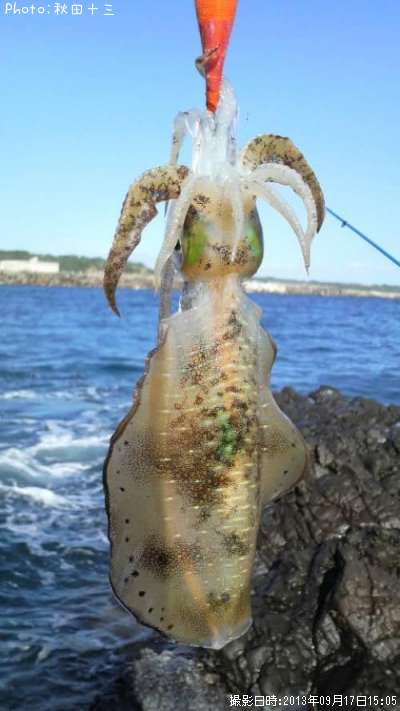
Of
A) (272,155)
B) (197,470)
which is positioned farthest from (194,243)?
(197,470)

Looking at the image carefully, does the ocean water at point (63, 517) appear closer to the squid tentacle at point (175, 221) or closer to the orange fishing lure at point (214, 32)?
the squid tentacle at point (175, 221)

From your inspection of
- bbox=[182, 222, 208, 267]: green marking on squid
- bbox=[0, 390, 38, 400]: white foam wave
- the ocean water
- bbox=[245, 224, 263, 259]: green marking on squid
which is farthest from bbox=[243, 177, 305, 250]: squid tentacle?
bbox=[0, 390, 38, 400]: white foam wave

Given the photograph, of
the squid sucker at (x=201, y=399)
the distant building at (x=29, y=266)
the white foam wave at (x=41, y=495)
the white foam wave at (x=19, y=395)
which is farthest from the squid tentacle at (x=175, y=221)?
the distant building at (x=29, y=266)

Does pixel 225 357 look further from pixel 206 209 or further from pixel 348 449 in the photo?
pixel 348 449

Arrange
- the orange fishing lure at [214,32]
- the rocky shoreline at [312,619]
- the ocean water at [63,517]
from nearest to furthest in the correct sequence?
the orange fishing lure at [214,32] → the rocky shoreline at [312,619] → the ocean water at [63,517]

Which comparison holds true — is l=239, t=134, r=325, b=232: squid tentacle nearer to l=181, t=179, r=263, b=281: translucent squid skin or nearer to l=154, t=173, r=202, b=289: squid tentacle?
l=181, t=179, r=263, b=281: translucent squid skin

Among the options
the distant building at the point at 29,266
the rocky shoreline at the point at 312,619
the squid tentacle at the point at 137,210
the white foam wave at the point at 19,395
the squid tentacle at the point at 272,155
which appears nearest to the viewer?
the squid tentacle at the point at 137,210

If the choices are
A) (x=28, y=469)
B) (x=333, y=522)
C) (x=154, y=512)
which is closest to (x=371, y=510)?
(x=333, y=522)

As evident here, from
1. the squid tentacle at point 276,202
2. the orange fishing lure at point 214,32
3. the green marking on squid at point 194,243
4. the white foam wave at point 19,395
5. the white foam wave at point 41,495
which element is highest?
the orange fishing lure at point 214,32
